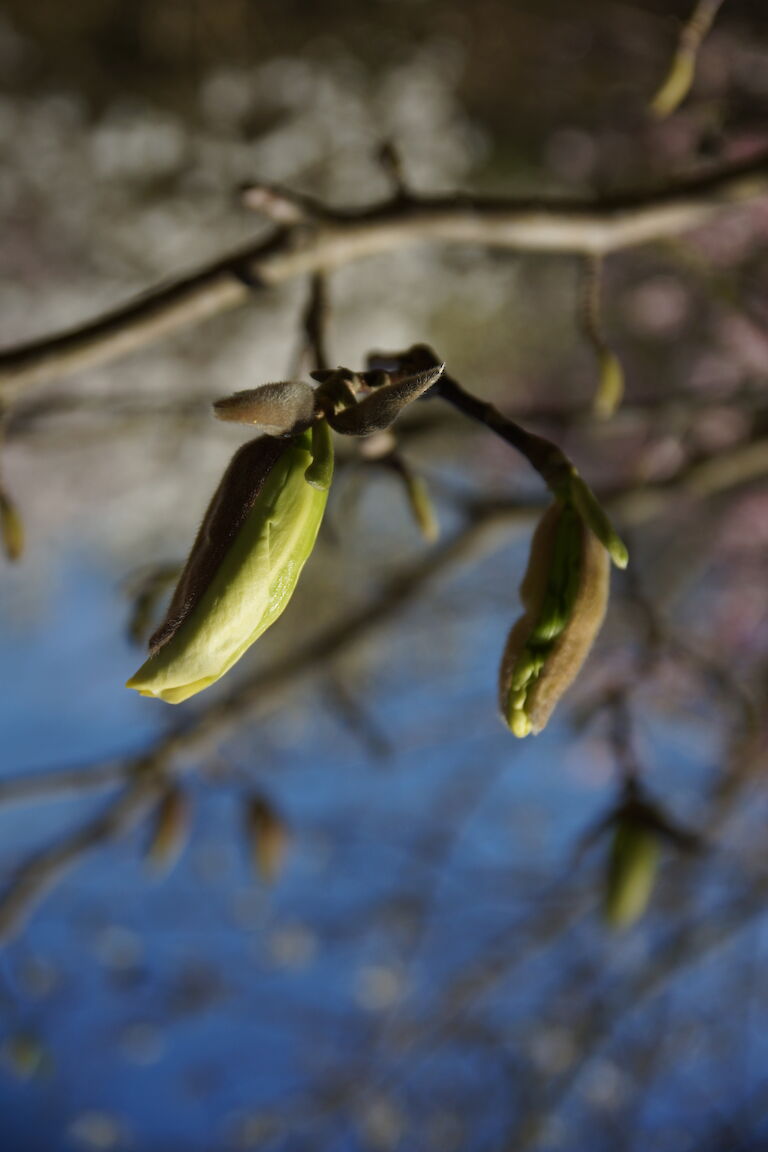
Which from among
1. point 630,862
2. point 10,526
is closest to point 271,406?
point 10,526

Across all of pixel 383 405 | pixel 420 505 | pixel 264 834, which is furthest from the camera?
pixel 264 834

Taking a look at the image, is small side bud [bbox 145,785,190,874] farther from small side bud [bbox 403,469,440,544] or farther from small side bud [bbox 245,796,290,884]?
small side bud [bbox 403,469,440,544]

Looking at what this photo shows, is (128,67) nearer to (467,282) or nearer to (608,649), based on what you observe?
(467,282)

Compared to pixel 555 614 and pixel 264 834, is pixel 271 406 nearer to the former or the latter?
pixel 555 614

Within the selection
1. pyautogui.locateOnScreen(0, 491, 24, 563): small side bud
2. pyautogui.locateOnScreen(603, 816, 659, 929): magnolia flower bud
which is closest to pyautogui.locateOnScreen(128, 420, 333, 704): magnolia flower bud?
pyautogui.locateOnScreen(0, 491, 24, 563): small side bud

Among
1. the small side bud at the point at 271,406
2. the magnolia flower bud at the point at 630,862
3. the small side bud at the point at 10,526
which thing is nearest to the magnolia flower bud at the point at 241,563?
the small side bud at the point at 271,406

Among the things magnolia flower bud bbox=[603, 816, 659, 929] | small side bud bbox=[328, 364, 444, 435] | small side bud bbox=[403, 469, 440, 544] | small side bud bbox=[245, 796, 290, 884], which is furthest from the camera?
small side bud bbox=[245, 796, 290, 884]
